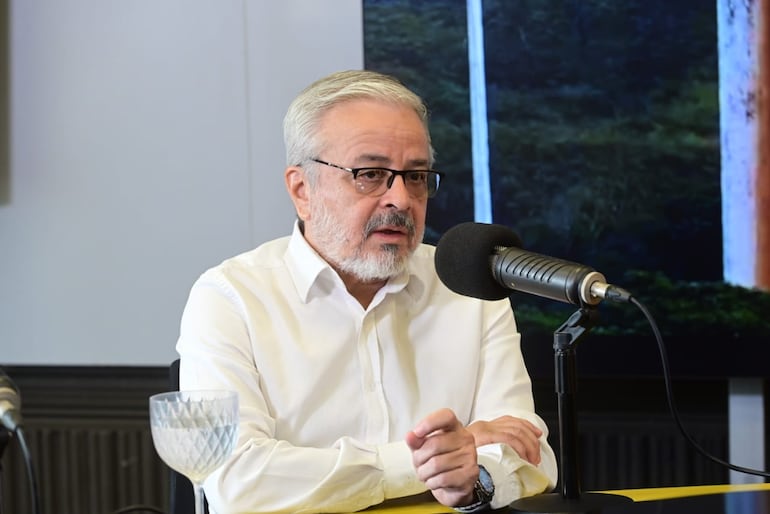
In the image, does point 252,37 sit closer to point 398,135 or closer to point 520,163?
point 520,163

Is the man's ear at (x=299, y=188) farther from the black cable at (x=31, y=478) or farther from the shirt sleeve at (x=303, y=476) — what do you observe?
the black cable at (x=31, y=478)

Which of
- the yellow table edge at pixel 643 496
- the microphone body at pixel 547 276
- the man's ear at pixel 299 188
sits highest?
the man's ear at pixel 299 188

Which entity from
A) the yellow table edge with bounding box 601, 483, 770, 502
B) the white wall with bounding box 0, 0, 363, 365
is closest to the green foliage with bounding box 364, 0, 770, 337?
the white wall with bounding box 0, 0, 363, 365

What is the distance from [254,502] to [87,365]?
1683 millimetres

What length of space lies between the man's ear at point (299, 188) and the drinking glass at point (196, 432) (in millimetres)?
855

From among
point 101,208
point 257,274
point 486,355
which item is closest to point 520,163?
point 486,355

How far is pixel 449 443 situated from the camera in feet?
5.00

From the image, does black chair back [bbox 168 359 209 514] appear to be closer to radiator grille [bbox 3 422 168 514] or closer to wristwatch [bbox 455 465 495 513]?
wristwatch [bbox 455 465 495 513]

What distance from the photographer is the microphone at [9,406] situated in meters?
1.14

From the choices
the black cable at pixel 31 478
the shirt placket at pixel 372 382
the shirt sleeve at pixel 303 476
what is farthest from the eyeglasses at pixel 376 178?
the black cable at pixel 31 478

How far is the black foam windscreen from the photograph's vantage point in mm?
1414

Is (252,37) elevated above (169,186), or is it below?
above

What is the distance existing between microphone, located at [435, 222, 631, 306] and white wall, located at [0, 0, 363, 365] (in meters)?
1.56

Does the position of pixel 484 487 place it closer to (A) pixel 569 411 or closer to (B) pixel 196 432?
(A) pixel 569 411
